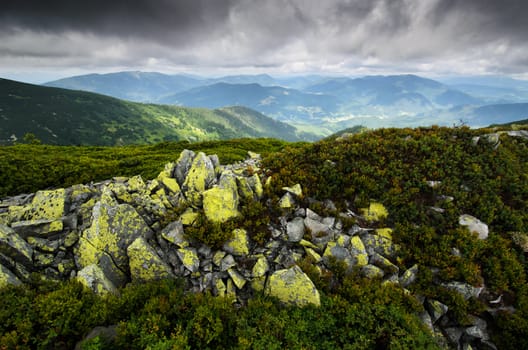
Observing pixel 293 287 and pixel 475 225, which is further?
pixel 475 225

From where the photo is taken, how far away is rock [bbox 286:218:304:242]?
405 inches

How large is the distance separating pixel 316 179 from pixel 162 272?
8.67 meters

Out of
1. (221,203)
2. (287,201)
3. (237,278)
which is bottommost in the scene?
(237,278)

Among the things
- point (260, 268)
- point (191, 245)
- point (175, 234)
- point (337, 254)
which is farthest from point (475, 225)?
point (175, 234)

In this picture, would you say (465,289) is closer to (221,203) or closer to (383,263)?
(383,263)

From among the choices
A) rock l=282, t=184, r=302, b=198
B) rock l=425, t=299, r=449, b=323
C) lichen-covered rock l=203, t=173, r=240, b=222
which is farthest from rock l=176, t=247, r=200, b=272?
rock l=425, t=299, r=449, b=323

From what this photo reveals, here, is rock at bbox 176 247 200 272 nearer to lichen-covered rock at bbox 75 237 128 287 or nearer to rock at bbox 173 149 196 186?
lichen-covered rock at bbox 75 237 128 287

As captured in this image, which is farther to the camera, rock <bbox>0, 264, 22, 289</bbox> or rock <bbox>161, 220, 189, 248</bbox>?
rock <bbox>161, 220, 189, 248</bbox>

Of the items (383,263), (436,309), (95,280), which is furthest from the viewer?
(383,263)

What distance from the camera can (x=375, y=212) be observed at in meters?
11.9

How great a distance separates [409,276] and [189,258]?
8.93 meters

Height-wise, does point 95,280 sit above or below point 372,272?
above

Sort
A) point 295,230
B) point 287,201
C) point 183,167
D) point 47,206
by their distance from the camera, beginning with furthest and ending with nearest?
point 183,167, point 287,201, point 295,230, point 47,206

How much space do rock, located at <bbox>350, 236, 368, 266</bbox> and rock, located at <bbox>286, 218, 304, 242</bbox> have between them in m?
2.24
